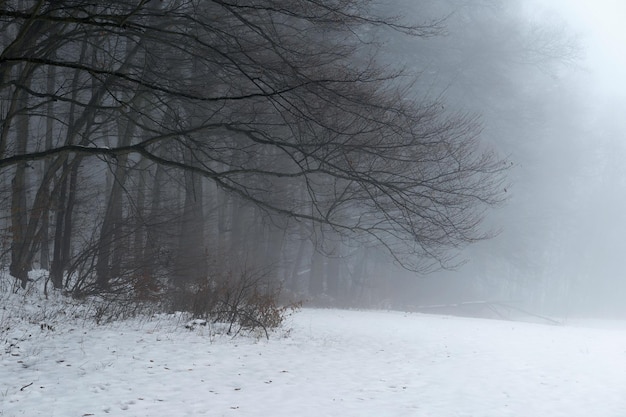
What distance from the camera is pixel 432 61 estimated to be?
31.3 m

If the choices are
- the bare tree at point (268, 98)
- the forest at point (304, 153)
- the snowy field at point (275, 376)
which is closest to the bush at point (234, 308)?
the forest at point (304, 153)

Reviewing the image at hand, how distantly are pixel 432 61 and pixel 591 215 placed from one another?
25.3 meters

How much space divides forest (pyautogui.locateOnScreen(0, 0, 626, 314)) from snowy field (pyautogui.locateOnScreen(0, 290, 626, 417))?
211cm

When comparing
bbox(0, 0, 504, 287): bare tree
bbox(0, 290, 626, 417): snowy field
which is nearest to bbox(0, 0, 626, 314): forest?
bbox(0, 0, 504, 287): bare tree

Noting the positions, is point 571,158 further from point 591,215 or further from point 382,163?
point 382,163

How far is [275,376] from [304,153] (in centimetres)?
330

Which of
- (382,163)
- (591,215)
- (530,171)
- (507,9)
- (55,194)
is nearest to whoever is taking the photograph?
(382,163)

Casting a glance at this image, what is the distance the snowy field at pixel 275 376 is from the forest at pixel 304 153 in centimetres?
211

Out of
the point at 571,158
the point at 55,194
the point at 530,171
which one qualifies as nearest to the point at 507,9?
the point at 530,171

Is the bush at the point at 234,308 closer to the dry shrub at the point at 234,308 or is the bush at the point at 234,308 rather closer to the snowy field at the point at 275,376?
the dry shrub at the point at 234,308

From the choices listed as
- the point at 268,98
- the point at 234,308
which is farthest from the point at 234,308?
the point at 268,98

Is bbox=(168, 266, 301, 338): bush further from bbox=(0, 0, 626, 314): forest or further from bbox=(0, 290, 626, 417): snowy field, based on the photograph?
bbox=(0, 290, 626, 417): snowy field

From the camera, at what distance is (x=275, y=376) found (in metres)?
9.23

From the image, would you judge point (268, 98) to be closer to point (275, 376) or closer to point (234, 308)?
point (275, 376)
